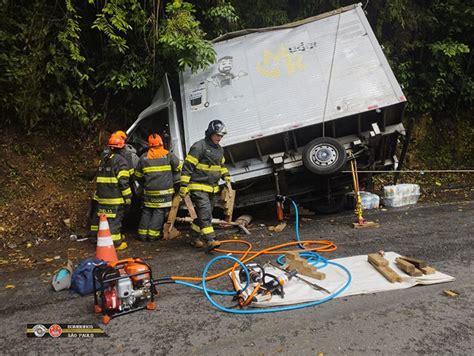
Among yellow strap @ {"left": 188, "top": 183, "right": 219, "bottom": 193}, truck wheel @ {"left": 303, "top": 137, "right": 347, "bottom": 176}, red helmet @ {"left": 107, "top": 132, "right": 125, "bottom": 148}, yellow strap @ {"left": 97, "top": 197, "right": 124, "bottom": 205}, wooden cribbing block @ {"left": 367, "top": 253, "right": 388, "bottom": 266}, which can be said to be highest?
red helmet @ {"left": 107, "top": 132, "right": 125, "bottom": 148}

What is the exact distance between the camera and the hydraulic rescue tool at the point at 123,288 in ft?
9.71

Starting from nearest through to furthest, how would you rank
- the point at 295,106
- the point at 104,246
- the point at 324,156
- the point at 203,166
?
1. the point at 104,246
2. the point at 203,166
3. the point at 324,156
4. the point at 295,106

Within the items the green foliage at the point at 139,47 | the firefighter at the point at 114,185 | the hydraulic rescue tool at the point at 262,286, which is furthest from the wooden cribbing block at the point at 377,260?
the green foliage at the point at 139,47

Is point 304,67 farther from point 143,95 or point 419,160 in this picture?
point 419,160

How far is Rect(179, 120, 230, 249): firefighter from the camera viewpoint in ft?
15.7

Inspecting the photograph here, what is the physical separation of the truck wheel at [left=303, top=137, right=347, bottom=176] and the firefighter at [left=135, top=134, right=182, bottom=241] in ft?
6.66

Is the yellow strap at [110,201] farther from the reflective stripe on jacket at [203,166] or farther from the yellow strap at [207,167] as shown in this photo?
the yellow strap at [207,167]

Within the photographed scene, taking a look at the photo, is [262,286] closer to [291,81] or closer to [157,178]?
[157,178]

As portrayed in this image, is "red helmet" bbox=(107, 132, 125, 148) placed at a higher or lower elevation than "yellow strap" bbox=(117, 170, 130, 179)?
higher

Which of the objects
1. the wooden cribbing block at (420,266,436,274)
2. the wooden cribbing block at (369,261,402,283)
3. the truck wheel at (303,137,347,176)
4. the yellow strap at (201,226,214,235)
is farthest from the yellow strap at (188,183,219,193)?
the wooden cribbing block at (420,266,436,274)

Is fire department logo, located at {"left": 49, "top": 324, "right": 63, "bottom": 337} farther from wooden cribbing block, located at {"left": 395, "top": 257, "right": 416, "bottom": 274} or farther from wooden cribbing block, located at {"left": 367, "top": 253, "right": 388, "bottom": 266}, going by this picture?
wooden cribbing block, located at {"left": 395, "top": 257, "right": 416, "bottom": 274}

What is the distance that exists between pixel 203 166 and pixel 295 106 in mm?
1761

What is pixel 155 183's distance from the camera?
17.7ft

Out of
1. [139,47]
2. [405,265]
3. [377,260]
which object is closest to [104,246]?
[377,260]
